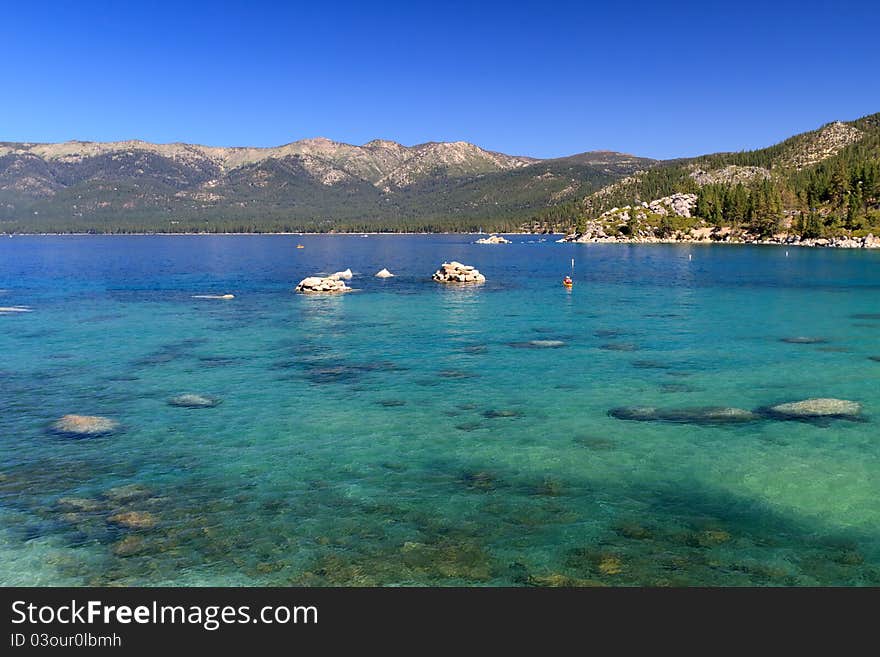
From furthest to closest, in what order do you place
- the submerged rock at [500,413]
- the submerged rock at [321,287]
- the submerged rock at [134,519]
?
the submerged rock at [321,287] < the submerged rock at [500,413] < the submerged rock at [134,519]

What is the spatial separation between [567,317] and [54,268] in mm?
158902

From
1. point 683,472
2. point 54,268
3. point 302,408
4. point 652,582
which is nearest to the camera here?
point 652,582

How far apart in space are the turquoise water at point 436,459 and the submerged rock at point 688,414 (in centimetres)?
99

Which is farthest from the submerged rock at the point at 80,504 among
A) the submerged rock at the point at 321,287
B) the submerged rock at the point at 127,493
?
the submerged rock at the point at 321,287

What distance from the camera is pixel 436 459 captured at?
29719mm

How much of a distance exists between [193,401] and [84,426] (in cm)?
660

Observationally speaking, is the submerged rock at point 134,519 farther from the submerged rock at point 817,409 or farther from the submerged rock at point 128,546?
the submerged rock at point 817,409

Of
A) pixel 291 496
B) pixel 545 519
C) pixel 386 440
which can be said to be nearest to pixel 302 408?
pixel 386 440

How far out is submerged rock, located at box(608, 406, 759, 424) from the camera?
3522cm

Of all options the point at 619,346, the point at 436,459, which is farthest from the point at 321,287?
the point at 436,459

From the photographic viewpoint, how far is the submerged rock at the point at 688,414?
3522 cm

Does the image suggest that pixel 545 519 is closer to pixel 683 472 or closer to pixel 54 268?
pixel 683 472

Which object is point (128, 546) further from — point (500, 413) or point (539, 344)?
point (539, 344)
